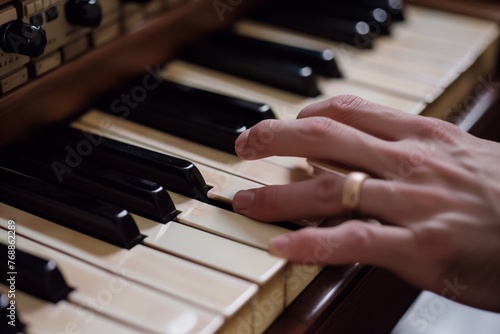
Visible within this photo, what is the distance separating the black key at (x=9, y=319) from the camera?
781 mm

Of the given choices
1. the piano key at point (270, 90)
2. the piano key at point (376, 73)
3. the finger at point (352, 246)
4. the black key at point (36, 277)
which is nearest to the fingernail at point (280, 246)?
the finger at point (352, 246)

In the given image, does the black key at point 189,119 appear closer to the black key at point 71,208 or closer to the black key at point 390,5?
the black key at point 71,208

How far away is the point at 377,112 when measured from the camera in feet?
3.48

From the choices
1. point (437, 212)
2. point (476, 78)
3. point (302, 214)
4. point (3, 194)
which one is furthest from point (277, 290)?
point (476, 78)

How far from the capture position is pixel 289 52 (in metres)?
1.46

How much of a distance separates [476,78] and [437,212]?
70 centimetres

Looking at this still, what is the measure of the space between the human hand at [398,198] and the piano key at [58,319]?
0.22 meters

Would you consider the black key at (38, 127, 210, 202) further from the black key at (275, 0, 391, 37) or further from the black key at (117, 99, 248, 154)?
the black key at (275, 0, 391, 37)

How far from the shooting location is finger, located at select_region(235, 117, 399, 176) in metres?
1.00

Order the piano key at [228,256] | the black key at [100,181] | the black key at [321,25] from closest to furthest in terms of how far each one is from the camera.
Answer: the piano key at [228,256], the black key at [100,181], the black key at [321,25]

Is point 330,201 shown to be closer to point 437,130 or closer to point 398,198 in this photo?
point 398,198

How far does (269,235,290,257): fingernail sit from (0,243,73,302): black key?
237 mm

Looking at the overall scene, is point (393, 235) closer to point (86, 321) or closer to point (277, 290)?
point (277, 290)

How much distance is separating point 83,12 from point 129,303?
0.49m
